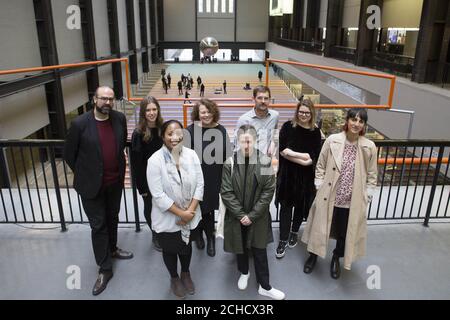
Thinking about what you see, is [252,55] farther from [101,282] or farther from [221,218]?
[101,282]

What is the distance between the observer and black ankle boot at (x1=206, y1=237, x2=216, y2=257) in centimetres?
344

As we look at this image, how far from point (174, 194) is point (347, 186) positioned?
1524 mm

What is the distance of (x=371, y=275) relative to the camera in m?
3.16

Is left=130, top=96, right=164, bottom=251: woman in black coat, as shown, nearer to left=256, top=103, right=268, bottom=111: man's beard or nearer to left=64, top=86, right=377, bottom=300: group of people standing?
left=64, top=86, right=377, bottom=300: group of people standing

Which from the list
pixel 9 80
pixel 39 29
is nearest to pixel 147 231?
pixel 9 80

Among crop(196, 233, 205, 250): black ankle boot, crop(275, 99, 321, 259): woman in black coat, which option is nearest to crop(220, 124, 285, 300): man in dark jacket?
crop(275, 99, 321, 259): woman in black coat

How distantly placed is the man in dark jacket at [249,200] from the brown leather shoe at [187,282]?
459 mm

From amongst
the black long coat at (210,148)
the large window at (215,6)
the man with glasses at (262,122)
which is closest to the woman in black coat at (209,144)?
the black long coat at (210,148)

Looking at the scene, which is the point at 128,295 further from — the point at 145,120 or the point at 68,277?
the point at 145,120

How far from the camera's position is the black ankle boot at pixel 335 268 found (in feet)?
10.3

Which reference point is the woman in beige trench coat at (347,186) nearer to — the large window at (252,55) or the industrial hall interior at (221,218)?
the industrial hall interior at (221,218)

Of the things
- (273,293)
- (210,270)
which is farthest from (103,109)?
(273,293)

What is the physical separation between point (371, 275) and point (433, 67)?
1082 centimetres

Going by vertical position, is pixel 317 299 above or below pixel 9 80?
below
